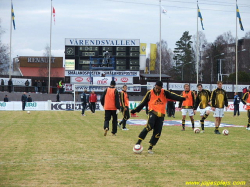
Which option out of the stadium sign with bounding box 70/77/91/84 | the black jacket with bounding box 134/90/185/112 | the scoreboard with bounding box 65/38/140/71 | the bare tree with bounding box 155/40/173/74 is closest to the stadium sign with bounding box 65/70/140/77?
the stadium sign with bounding box 70/77/91/84

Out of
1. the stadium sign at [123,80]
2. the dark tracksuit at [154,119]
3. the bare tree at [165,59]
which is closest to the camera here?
the dark tracksuit at [154,119]

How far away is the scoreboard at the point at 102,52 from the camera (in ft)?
157

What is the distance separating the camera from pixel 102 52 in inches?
1885

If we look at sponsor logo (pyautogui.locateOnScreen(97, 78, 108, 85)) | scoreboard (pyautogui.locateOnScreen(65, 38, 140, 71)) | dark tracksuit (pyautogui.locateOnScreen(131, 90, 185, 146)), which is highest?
scoreboard (pyautogui.locateOnScreen(65, 38, 140, 71))

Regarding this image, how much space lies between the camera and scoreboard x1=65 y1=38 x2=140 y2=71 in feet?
157

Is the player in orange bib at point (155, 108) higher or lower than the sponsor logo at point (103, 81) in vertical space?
lower

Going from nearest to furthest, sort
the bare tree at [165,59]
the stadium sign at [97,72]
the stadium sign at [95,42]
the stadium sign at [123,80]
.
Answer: the stadium sign at [95,42] < the stadium sign at [97,72] < the stadium sign at [123,80] < the bare tree at [165,59]

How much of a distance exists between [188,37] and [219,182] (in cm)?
9936

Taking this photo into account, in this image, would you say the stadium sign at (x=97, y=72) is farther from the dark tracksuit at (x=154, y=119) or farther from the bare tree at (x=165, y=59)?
the bare tree at (x=165, y=59)

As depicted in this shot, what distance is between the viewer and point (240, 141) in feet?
47.1

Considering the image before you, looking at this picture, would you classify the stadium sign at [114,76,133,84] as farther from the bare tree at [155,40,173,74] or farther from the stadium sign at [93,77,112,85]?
the bare tree at [155,40,173,74]

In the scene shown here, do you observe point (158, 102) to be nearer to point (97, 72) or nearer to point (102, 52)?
point (102, 52)

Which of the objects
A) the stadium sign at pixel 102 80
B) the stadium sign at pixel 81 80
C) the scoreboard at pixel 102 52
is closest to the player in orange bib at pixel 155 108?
the scoreboard at pixel 102 52

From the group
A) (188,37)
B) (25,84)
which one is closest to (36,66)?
(188,37)
